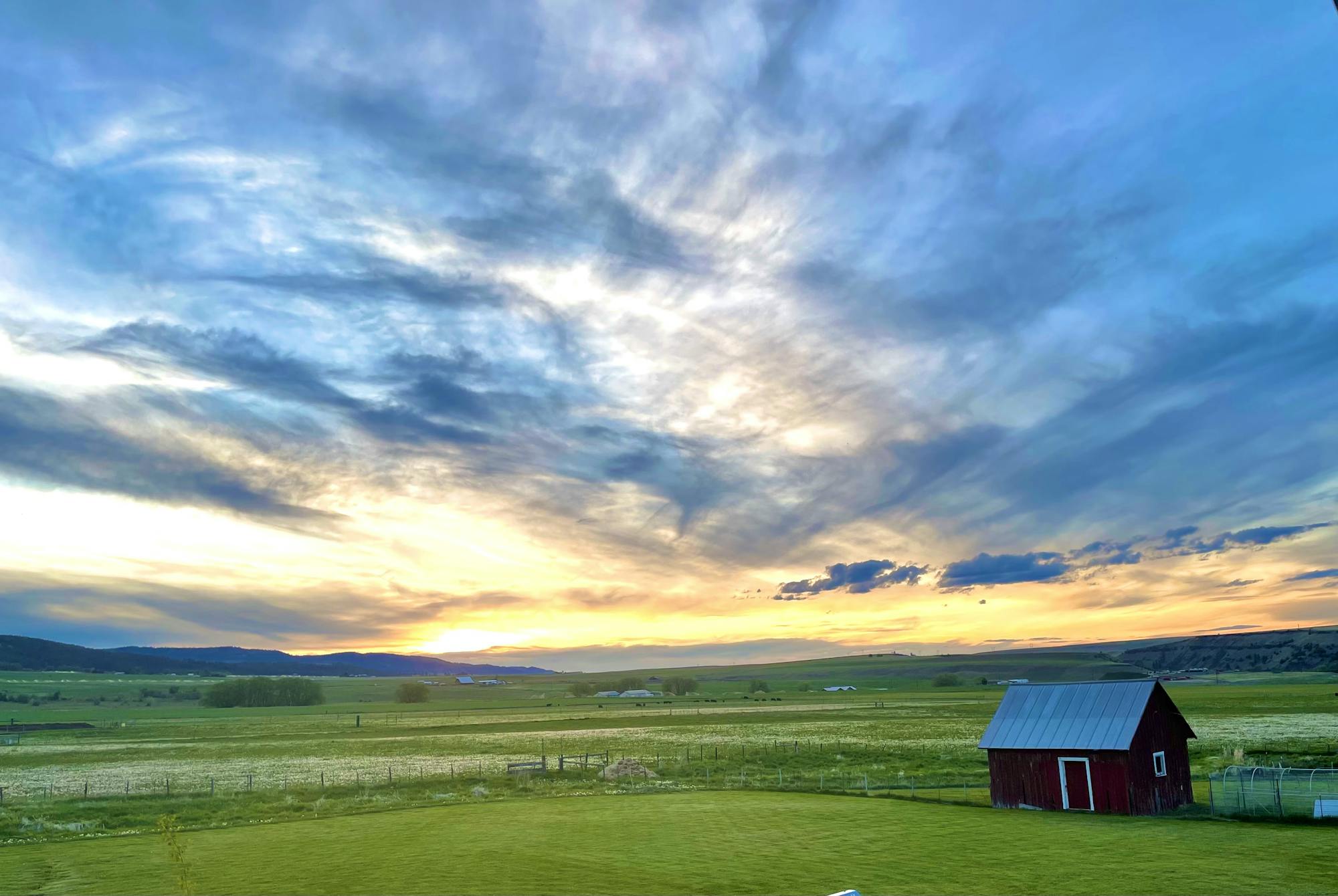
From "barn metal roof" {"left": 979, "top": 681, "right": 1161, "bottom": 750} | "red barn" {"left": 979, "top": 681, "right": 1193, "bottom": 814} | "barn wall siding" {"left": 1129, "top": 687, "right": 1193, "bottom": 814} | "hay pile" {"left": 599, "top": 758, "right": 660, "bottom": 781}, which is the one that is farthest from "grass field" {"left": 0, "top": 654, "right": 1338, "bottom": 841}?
"barn wall siding" {"left": 1129, "top": 687, "right": 1193, "bottom": 814}

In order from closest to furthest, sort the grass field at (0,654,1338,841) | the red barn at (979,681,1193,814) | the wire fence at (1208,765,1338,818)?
the wire fence at (1208,765,1338,818) → the red barn at (979,681,1193,814) → the grass field at (0,654,1338,841)

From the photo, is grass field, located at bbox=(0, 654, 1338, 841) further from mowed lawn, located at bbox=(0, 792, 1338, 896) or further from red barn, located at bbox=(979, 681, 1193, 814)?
mowed lawn, located at bbox=(0, 792, 1338, 896)

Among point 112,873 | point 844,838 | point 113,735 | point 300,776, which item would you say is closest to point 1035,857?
point 844,838

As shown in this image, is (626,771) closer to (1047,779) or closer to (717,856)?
(1047,779)

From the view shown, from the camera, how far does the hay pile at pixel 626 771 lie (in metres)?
61.7

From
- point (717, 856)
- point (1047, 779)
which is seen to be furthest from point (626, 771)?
point (717, 856)

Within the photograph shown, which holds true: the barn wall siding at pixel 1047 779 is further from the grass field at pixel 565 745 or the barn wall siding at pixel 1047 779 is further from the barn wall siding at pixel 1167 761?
the grass field at pixel 565 745

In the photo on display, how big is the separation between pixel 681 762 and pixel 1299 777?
4434cm

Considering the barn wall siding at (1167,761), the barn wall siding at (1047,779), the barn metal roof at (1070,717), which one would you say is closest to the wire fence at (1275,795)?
the barn wall siding at (1167,761)

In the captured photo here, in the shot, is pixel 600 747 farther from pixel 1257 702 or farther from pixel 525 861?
pixel 1257 702

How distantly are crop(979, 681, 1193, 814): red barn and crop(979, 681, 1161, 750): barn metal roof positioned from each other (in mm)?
39

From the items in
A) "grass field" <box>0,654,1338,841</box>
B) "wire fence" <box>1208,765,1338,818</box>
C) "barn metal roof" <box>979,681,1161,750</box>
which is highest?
"barn metal roof" <box>979,681,1161,750</box>

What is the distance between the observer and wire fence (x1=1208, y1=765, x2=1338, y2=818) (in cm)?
3619

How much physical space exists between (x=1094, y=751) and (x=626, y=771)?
3376 centimetres
